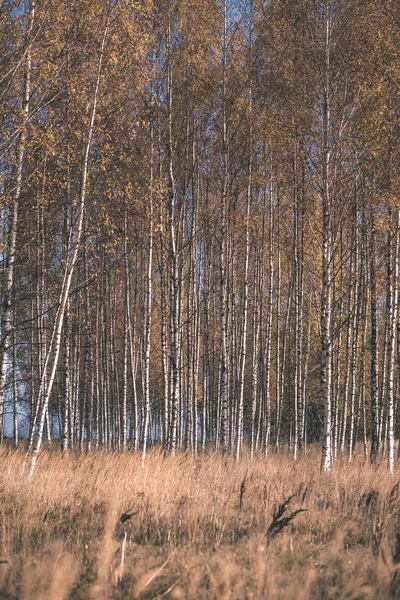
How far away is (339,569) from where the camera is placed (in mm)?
3996

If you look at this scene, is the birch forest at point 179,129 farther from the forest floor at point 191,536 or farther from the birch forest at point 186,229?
the forest floor at point 191,536

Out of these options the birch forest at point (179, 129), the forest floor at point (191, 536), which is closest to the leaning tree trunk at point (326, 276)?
the birch forest at point (179, 129)

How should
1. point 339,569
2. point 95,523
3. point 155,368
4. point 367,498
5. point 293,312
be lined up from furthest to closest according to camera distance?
1. point 155,368
2. point 293,312
3. point 367,498
4. point 95,523
5. point 339,569

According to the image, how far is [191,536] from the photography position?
188 inches

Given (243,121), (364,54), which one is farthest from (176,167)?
(364,54)

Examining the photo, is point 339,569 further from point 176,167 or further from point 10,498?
point 176,167

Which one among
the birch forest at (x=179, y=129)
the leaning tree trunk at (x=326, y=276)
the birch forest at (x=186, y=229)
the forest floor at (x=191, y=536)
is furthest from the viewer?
the leaning tree trunk at (x=326, y=276)

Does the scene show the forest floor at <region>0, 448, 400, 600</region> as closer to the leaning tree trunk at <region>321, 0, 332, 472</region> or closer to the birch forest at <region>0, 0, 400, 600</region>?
the birch forest at <region>0, 0, 400, 600</region>

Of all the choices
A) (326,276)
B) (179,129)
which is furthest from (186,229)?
(326,276)

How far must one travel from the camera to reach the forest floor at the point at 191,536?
3615mm

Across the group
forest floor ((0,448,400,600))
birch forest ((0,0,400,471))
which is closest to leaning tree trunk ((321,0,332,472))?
birch forest ((0,0,400,471))

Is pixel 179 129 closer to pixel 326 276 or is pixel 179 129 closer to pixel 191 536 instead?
pixel 326 276

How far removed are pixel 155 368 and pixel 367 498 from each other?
20.5 meters

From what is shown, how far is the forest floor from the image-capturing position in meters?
3.62
